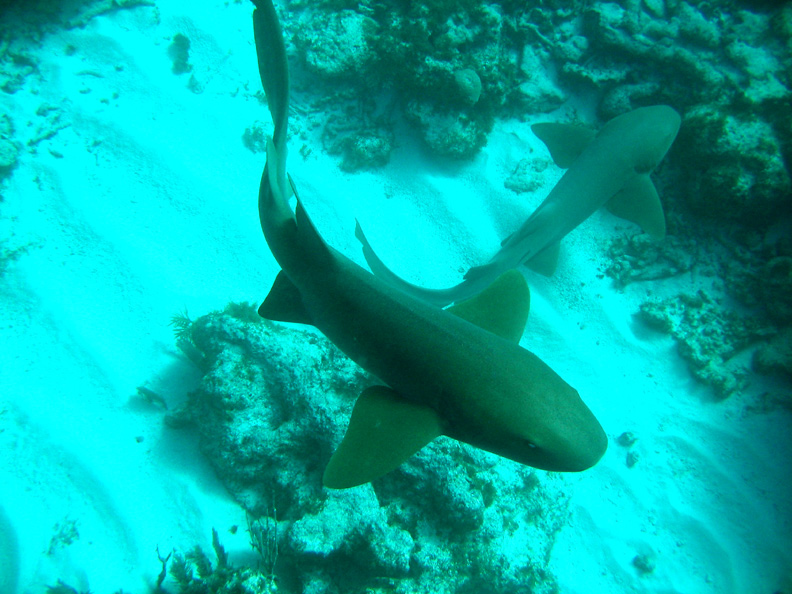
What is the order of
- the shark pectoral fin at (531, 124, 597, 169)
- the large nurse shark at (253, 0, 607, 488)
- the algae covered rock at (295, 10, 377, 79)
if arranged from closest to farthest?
the large nurse shark at (253, 0, 607, 488) → the shark pectoral fin at (531, 124, 597, 169) → the algae covered rock at (295, 10, 377, 79)

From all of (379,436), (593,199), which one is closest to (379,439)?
(379,436)

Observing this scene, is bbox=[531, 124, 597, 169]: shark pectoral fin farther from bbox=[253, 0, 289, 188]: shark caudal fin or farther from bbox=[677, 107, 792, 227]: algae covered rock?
bbox=[253, 0, 289, 188]: shark caudal fin

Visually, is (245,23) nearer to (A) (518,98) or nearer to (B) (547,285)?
(A) (518,98)

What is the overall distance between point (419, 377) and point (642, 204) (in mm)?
4455

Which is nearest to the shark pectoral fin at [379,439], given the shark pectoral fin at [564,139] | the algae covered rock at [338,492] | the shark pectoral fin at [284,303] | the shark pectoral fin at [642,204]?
the shark pectoral fin at [284,303]

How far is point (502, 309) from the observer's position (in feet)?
9.36

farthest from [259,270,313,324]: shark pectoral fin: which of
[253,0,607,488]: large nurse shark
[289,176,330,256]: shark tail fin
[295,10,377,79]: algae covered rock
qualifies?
[295,10,377,79]: algae covered rock

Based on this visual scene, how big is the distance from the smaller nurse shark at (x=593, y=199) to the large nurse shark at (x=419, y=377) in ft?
5.49

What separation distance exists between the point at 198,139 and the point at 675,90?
7.22 meters

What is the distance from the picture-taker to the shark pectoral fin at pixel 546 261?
5.05 meters

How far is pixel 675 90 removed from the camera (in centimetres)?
557

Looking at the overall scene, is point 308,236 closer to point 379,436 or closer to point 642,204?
point 379,436

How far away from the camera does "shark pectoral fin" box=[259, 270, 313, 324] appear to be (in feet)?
9.78

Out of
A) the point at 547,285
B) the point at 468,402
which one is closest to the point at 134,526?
the point at 468,402
